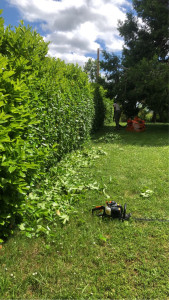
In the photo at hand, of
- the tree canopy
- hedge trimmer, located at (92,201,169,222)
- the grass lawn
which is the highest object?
the tree canopy

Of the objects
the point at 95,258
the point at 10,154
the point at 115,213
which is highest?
the point at 10,154

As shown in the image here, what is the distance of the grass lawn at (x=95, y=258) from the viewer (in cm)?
199

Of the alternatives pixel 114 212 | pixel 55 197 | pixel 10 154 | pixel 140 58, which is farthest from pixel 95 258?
pixel 140 58

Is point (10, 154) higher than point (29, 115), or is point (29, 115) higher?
point (29, 115)

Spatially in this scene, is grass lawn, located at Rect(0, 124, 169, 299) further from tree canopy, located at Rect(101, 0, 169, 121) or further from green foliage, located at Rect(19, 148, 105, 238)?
tree canopy, located at Rect(101, 0, 169, 121)

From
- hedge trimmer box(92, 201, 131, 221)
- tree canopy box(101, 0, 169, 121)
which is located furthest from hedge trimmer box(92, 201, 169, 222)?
tree canopy box(101, 0, 169, 121)

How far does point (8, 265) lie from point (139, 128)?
412 inches

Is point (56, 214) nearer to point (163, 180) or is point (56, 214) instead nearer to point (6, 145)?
point (6, 145)

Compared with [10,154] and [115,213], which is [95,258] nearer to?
[115,213]

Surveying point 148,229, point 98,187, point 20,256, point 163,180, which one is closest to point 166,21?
point 163,180

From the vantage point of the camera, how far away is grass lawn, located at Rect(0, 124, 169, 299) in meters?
1.99

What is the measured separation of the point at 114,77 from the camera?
Answer: 42.8ft

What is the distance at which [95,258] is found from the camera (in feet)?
7.67

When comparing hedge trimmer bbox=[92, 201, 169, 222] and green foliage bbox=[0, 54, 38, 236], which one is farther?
hedge trimmer bbox=[92, 201, 169, 222]
